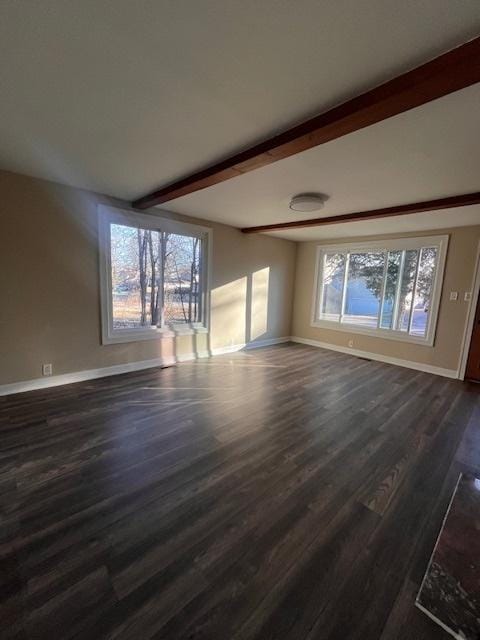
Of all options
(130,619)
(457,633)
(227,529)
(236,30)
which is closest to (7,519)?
(130,619)

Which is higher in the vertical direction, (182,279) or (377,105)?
(377,105)

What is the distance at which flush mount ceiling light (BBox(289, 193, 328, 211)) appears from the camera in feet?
10.2

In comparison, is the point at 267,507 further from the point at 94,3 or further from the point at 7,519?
the point at 94,3

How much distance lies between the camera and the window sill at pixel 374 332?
467cm

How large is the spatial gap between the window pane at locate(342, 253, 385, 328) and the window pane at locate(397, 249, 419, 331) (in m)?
0.38

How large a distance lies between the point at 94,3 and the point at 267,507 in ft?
8.50

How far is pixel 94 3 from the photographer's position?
109 cm

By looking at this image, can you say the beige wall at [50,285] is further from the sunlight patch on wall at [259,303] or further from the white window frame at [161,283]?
the sunlight patch on wall at [259,303]

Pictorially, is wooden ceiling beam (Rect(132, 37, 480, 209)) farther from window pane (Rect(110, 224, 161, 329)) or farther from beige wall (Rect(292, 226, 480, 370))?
beige wall (Rect(292, 226, 480, 370))

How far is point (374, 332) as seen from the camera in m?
5.28

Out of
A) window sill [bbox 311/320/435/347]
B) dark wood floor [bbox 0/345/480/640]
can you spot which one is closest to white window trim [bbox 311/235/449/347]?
window sill [bbox 311/320/435/347]

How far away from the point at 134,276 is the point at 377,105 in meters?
3.41

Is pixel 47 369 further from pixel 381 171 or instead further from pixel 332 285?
pixel 332 285

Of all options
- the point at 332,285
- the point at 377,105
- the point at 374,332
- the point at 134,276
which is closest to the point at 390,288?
the point at 374,332
